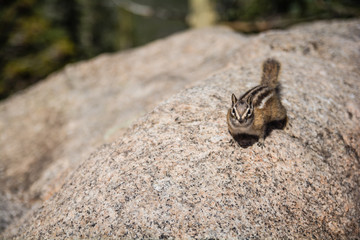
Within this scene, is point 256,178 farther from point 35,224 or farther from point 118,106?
point 118,106

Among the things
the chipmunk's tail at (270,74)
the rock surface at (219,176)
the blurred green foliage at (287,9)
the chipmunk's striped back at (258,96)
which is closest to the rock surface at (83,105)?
the rock surface at (219,176)

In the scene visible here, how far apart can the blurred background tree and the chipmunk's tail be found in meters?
4.56

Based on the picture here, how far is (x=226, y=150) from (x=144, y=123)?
1.10 m

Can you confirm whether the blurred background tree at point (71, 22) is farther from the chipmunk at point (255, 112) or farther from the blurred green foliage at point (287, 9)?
the chipmunk at point (255, 112)

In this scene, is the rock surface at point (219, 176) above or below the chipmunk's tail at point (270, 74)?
below

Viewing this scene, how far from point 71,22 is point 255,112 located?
7.74 metres

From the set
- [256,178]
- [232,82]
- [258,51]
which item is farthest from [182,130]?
[258,51]

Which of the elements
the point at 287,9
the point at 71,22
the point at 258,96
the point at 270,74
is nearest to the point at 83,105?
the point at 71,22

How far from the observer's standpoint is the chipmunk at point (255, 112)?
276 cm

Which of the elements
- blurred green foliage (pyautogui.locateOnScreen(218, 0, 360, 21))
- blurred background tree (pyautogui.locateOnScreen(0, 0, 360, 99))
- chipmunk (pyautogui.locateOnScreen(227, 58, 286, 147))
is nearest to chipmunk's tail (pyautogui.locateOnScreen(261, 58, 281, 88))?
chipmunk (pyautogui.locateOnScreen(227, 58, 286, 147))

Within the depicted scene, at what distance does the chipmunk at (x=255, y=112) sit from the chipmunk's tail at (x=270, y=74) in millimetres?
164

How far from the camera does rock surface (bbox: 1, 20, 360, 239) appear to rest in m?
2.41

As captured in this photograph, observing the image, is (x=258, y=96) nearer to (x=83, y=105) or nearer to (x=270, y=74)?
(x=270, y=74)

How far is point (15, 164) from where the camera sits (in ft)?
17.4
